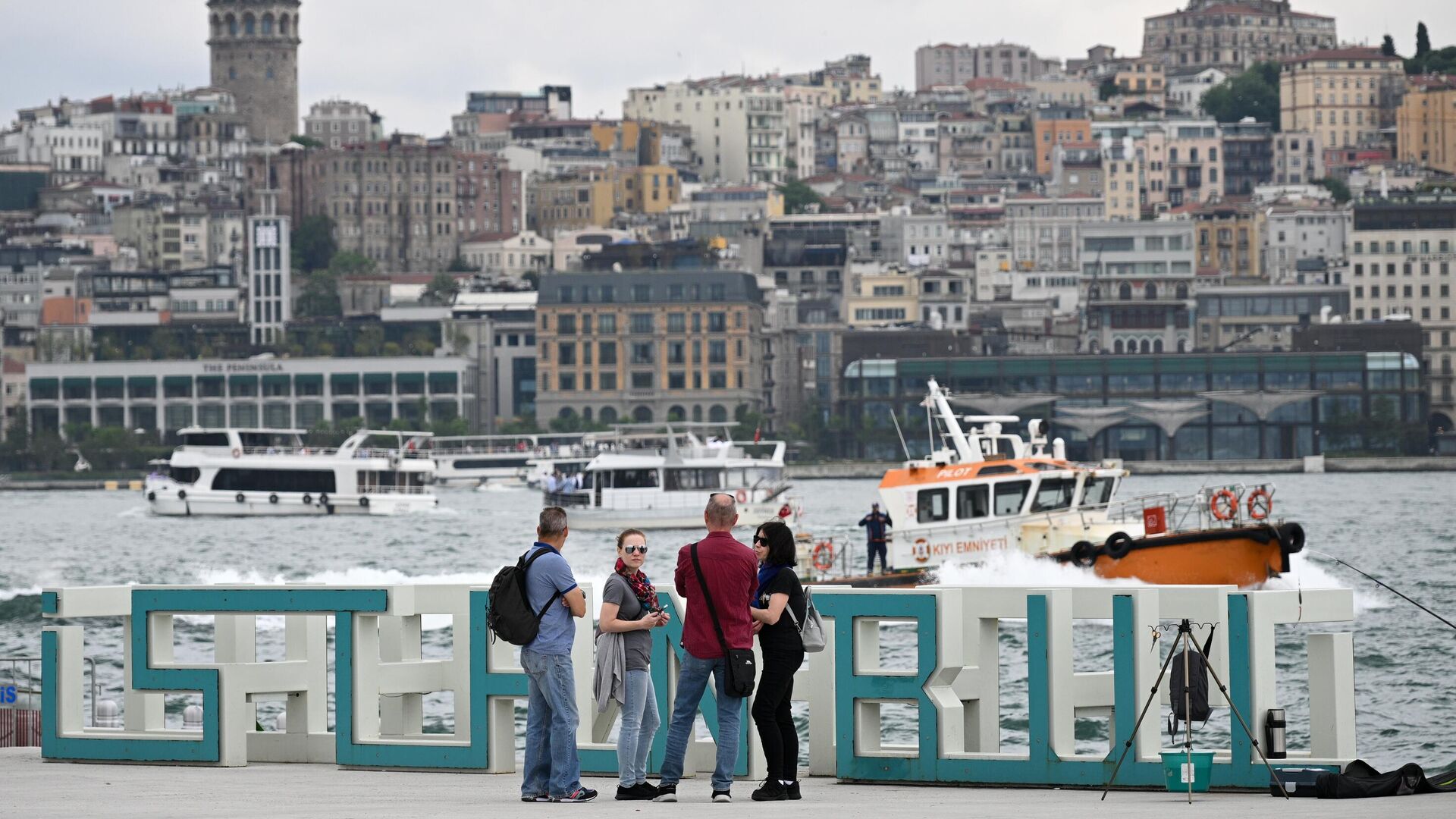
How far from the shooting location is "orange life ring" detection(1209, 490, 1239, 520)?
93.3ft

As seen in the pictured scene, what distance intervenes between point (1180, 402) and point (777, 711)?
4204 inches

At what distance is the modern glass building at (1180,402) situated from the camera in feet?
376

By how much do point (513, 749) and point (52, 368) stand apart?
124115mm

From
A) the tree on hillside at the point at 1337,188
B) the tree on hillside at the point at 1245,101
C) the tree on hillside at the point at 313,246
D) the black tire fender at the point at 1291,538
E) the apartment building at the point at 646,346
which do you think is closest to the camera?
the black tire fender at the point at 1291,538

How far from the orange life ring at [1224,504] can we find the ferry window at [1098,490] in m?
2.62

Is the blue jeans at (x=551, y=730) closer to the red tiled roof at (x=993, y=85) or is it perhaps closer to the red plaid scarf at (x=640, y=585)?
the red plaid scarf at (x=640, y=585)

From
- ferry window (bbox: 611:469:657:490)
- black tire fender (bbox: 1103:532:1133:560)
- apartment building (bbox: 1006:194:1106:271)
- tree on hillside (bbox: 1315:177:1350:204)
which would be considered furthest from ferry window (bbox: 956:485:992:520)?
tree on hillside (bbox: 1315:177:1350:204)

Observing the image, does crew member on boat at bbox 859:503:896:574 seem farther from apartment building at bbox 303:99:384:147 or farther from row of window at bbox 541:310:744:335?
apartment building at bbox 303:99:384:147

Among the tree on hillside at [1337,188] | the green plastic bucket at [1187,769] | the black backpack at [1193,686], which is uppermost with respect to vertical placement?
the tree on hillside at [1337,188]

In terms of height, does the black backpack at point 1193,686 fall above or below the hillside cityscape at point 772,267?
below

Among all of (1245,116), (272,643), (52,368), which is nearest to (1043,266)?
(1245,116)

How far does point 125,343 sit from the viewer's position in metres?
141

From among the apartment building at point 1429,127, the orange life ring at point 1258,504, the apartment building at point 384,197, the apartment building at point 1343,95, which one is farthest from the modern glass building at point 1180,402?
the orange life ring at point 1258,504

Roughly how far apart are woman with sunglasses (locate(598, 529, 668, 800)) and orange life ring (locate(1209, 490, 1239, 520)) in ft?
60.4
